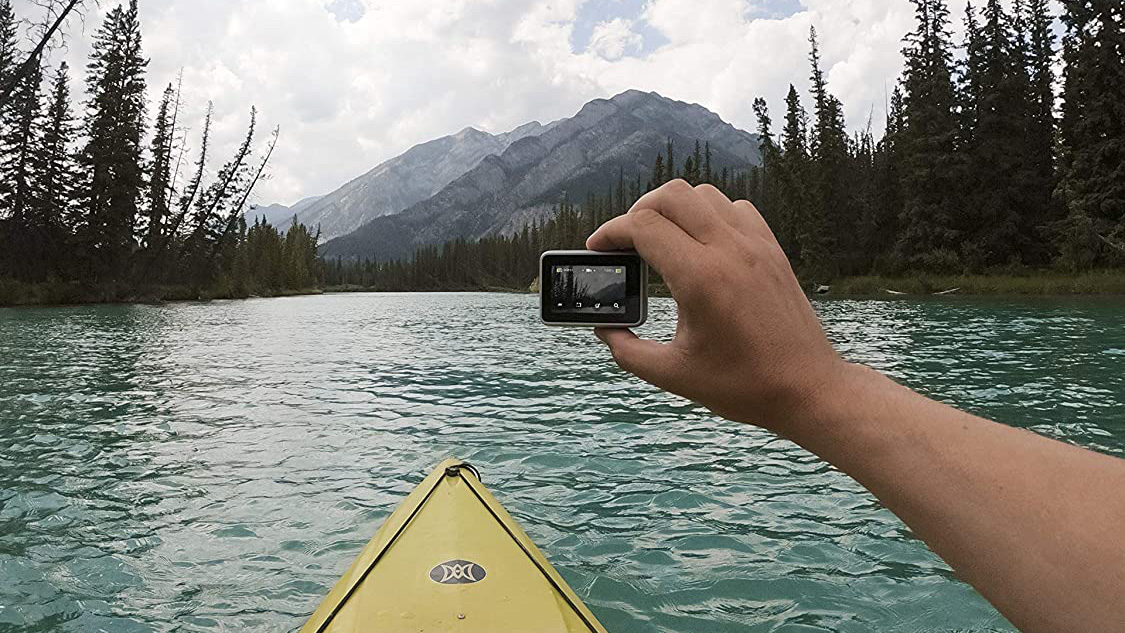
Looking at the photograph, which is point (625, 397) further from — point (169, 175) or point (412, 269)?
point (412, 269)

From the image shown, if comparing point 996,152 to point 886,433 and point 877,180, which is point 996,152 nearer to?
point 877,180

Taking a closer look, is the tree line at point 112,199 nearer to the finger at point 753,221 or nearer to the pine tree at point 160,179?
the pine tree at point 160,179

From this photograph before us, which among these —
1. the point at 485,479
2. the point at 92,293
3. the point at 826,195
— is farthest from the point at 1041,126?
the point at 92,293

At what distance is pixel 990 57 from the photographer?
54562 mm

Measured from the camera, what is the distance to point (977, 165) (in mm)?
52500

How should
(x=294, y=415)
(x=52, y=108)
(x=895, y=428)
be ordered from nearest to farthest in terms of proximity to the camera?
(x=895, y=428) → (x=294, y=415) → (x=52, y=108)

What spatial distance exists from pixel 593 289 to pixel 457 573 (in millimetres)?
1813

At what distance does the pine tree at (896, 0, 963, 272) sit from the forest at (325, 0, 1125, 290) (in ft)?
0.37

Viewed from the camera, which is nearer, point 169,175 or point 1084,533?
point 1084,533

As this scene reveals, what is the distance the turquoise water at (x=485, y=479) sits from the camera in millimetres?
4738

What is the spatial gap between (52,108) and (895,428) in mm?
60097

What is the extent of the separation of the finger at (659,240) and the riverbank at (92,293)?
5003cm

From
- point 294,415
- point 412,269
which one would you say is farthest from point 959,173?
point 412,269

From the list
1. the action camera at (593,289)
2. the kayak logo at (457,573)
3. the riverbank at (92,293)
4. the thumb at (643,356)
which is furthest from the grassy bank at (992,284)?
the riverbank at (92,293)
